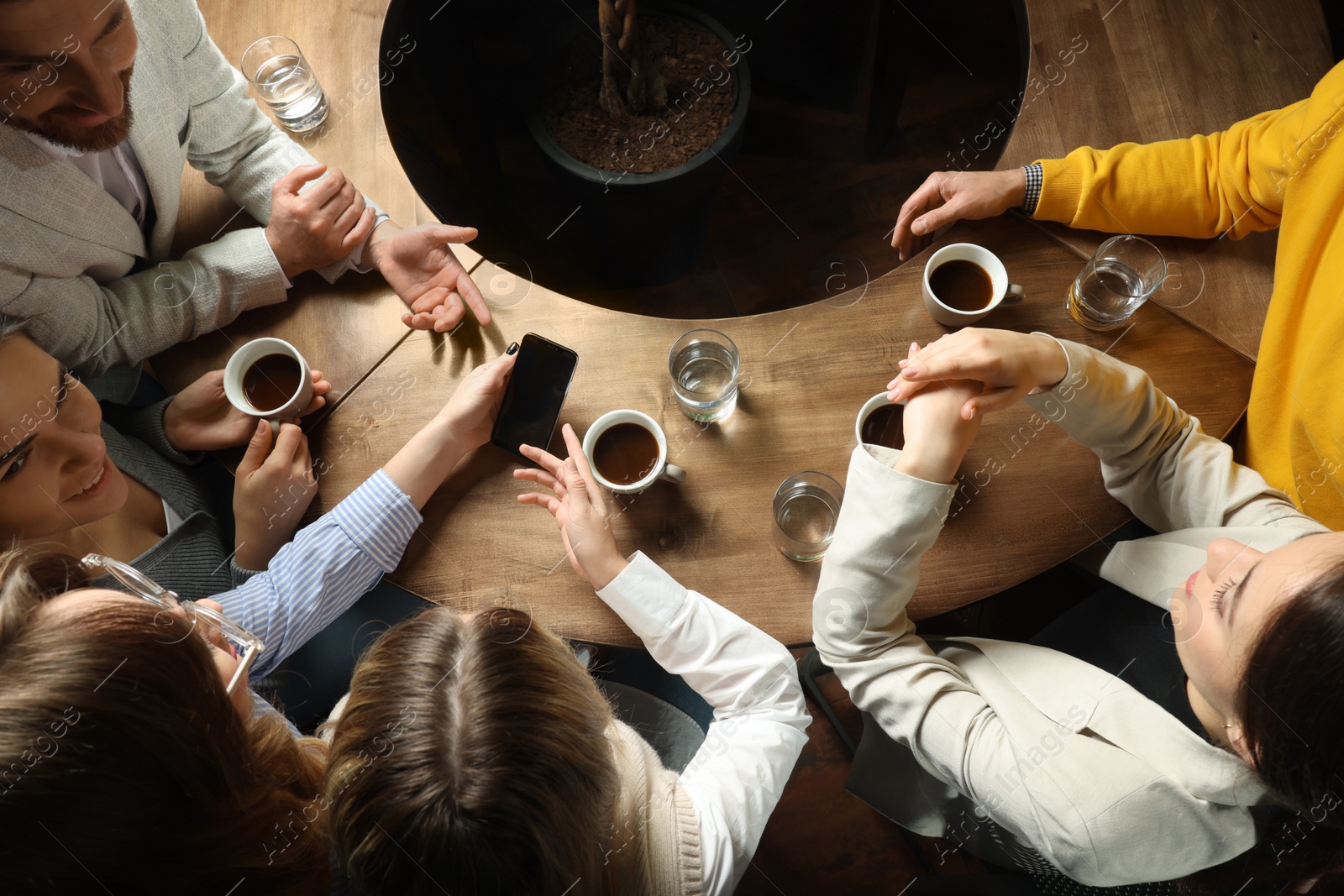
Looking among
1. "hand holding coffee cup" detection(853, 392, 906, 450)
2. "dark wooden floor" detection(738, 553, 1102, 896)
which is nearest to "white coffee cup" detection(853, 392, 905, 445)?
"hand holding coffee cup" detection(853, 392, 906, 450)

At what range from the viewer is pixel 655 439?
47.6 inches

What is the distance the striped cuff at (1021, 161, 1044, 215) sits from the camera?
128 cm

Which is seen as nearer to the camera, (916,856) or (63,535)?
(63,535)

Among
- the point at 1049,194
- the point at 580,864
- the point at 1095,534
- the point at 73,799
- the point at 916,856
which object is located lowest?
the point at 916,856

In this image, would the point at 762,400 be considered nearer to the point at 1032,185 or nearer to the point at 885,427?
the point at 885,427

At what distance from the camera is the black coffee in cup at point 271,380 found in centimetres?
126

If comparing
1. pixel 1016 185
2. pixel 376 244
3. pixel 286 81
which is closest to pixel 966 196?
pixel 1016 185

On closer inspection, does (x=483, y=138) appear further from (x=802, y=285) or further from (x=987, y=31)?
(x=987, y=31)

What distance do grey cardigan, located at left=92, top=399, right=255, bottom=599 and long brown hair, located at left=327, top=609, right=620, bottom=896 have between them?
52 cm

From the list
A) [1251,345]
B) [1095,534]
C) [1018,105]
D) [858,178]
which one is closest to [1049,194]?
[1018,105]

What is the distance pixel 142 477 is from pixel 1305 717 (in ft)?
5.66

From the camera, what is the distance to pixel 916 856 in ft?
5.77

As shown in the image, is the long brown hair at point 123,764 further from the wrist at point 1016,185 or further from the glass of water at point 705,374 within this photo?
the wrist at point 1016,185

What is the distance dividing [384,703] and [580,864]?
0.30m
